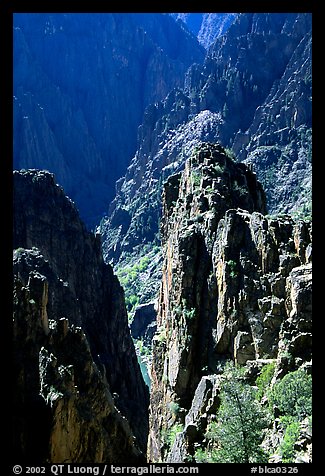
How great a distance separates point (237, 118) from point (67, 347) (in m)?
120

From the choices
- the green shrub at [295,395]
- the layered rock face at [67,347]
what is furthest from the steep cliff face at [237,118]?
the green shrub at [295,395]

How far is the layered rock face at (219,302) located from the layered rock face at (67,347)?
3.35m

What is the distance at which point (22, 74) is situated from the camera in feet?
570

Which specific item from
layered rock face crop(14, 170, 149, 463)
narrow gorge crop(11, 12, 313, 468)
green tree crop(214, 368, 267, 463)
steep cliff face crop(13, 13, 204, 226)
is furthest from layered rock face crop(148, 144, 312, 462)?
steep cliff face crop(13, 13, 204, 226)

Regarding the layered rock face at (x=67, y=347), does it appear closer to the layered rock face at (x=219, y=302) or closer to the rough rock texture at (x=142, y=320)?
the layered rock face at (x=219, y=302)

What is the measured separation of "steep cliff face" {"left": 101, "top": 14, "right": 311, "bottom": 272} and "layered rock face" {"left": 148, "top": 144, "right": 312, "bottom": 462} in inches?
2853

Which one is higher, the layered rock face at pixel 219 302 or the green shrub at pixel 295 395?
the layered rock face at pixel 219 302

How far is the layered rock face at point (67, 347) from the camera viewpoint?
1794cm

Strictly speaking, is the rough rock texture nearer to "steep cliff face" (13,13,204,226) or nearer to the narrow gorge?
the narrow gorge

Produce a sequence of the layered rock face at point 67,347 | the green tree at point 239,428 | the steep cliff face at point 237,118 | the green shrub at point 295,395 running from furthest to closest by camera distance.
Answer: the steep cliff face at point 237,118 → the layered rock face at point 67,347 → the green shrub at point 295,395 → the green tree at point 239,428

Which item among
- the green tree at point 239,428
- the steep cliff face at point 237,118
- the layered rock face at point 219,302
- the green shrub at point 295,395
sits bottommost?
the green tree at point 239,428

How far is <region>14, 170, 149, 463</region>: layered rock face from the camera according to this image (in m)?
17.9

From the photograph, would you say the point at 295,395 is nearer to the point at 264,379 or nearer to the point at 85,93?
the point at 264,379

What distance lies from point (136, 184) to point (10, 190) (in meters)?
143
